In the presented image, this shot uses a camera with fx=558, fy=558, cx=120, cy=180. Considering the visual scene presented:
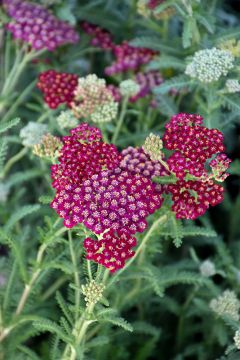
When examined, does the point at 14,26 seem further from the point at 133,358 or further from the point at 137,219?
the point at 133,358

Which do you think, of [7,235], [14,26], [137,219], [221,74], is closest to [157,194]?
[137,219]

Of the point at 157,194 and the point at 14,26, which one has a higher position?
the point at 14,26

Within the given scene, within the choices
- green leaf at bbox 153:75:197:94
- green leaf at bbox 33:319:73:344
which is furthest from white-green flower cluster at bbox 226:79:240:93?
green leaf at bbox 33:319:73:344

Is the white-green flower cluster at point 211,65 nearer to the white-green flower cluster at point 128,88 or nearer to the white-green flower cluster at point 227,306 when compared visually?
the white-green flower cluster at point 128,88

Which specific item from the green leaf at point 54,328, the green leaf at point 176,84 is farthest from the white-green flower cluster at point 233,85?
the green leaf at point 54,328

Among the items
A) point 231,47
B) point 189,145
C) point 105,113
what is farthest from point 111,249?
point 231,47
